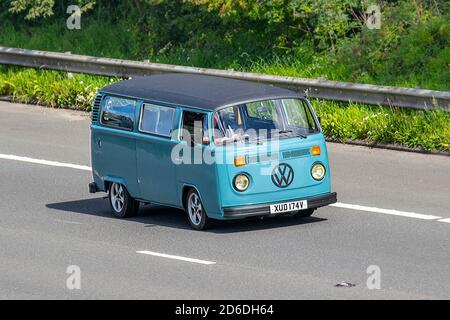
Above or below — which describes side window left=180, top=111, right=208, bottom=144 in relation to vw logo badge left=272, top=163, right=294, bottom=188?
above

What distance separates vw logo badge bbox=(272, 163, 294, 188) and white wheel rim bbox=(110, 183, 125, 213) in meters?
2.33

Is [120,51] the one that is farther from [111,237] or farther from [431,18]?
[111,237]

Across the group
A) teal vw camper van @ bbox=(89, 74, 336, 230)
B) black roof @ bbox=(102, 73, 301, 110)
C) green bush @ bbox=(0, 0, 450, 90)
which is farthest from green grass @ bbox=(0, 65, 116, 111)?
teal vw camper van @ bbox=(89, 74, 336, 230)

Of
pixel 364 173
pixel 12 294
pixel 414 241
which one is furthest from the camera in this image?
pixel 364 173

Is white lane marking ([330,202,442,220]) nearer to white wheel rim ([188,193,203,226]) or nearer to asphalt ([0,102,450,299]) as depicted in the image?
asphalt ([0,102,450,299])

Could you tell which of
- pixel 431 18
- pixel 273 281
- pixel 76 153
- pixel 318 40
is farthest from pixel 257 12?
pixel 273 281

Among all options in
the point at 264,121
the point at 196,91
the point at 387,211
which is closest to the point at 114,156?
the point at 196,91

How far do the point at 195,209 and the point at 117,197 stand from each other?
1596 mm

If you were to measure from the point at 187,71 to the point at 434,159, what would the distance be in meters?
5.58

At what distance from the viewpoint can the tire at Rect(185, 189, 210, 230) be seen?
17.4 meters

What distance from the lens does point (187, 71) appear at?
2509cm

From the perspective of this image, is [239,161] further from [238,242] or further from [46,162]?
[46,162]

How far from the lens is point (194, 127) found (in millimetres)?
17531

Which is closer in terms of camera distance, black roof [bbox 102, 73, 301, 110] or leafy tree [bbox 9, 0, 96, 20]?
black roof [bbox 102, 73, 301, 110]
